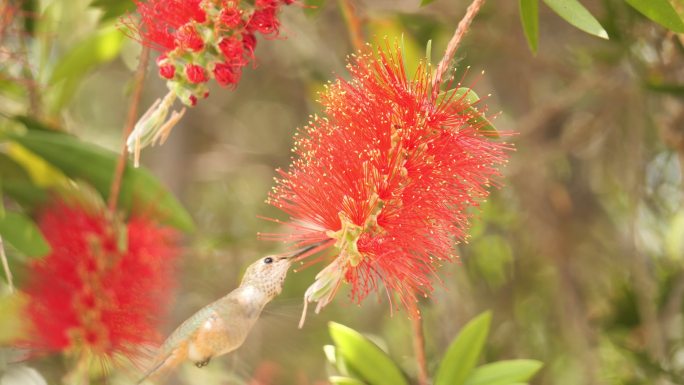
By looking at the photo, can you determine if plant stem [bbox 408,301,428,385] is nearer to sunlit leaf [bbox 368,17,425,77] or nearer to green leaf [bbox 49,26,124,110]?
sunlit leaf [bbox 368,17,425,77]

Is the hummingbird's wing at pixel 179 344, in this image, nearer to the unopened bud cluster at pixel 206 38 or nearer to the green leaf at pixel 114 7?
the unopened bud cluster at pixel 206 38

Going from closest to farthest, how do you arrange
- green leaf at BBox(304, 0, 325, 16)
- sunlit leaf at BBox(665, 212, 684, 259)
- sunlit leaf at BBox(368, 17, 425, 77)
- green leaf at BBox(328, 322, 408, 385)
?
green leaf at BBox(328, 322, 408, 385)
green leaf at BBox(304, 0, 325, 16)
sunlit leaf at BBox(368, 17, 425, 77)
sunlit leaf at BBox(665, 212, 684, 259)

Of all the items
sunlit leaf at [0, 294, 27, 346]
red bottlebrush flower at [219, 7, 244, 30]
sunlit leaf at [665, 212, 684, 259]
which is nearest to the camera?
red bottlebrush flower at [219, 7, 244, 30]

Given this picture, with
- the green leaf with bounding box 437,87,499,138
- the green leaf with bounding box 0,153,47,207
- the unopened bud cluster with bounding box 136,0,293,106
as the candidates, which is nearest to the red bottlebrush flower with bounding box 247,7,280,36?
the unopened bud cluster with bounding box 136,0,293,106

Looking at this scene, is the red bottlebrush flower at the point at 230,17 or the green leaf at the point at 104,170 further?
the green leaf at the point at 104,170

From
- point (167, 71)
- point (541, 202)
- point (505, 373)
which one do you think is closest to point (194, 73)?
point (167, 71)

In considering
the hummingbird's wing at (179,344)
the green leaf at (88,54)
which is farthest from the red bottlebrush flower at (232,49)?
the green leaf at (88,54)
